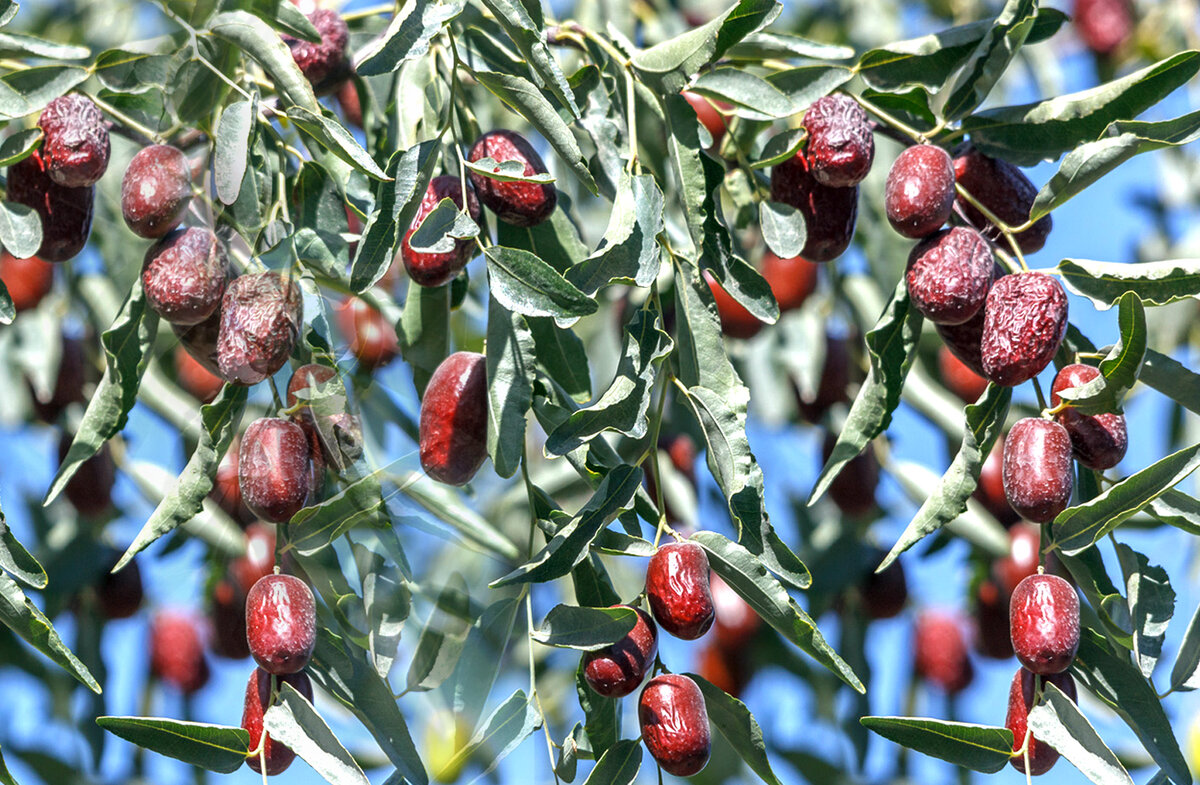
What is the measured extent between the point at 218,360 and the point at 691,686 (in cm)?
41

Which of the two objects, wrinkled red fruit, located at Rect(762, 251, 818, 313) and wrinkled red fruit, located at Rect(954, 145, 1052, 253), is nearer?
wrinkled red fruit, located at Rect(954, 145, 1052, 253)

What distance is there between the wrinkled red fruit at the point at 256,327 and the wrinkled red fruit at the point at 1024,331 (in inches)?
19.8

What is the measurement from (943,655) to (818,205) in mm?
1175

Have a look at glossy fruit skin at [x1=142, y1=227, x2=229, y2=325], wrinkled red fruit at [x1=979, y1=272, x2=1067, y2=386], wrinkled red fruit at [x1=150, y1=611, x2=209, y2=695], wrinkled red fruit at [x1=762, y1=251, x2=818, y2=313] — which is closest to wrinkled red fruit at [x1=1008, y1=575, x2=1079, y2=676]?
wrinkled red fruit at [x1=979, y1=272, x2=1067, y2=386]

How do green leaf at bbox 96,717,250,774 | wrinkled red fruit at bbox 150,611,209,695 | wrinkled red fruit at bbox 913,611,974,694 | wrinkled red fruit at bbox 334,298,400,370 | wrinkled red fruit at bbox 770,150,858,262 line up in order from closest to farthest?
1. green leaf at bbox 96,717,250,774
2. wrinkled red fruit at bbox 770,150,858,262
3. wrinkled red fruit at bbox 334,298,400,370
4. wrinkled red fruit at bbox 150,611,209,695
5. wrinkled red fruit at bbox 913,611,974,694

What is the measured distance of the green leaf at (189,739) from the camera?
91cm

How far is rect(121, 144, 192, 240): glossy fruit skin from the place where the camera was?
1037mm

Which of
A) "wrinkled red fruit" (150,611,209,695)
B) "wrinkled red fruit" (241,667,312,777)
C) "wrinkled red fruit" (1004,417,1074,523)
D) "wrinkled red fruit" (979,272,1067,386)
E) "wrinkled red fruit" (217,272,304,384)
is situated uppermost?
"wrinkled red fruit" (979,272,1067,386)

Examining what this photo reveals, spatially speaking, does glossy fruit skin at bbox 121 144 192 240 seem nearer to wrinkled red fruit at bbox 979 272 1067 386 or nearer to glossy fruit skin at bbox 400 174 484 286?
glossy fruit skin at bbox 400 174 484 286

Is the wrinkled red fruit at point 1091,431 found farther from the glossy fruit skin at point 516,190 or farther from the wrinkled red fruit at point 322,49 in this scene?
the wrinkled red fruit at point 322,49

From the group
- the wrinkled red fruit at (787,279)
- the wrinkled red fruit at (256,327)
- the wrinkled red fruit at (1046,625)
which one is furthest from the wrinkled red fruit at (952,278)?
the wrinkled red fruit at (787,279)

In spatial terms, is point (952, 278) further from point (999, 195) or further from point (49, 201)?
point (49, 201)

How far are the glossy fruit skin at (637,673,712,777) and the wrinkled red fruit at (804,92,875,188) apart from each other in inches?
16.5

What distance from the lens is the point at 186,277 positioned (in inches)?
39.7
